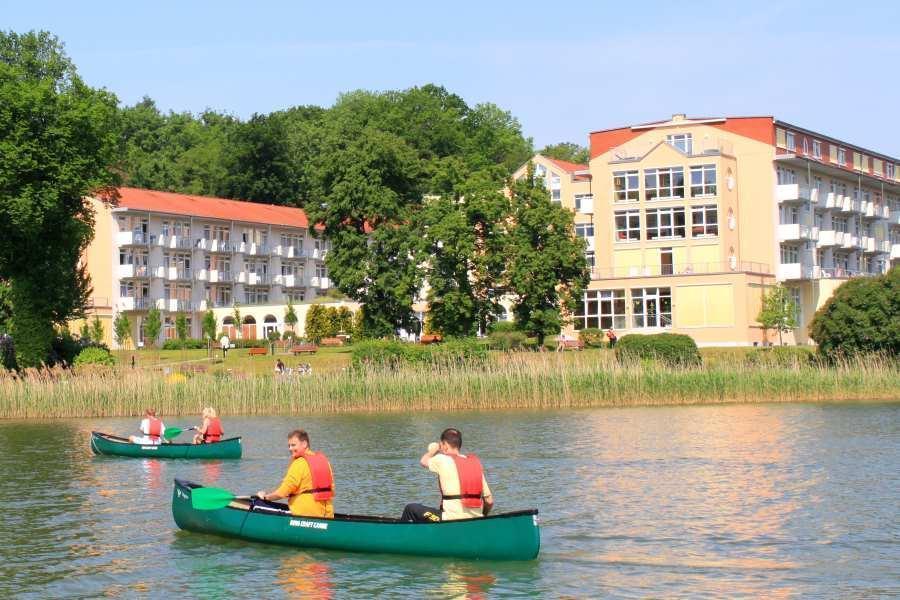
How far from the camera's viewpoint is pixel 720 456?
1283 inches

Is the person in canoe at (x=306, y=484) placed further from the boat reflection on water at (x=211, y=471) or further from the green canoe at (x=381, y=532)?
the boat reflection on water at (x=211, y=471)

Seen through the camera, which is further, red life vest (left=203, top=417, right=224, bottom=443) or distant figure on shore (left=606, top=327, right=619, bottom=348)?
distant figure on shore (left=606, top=327, right=619, bottom=348)

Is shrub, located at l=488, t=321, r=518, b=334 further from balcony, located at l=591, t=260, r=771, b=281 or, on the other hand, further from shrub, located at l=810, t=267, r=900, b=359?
shrub, located at l=810, t=267, r=900, b=359

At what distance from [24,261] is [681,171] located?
143 feet

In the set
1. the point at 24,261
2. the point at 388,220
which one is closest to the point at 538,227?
the point at 388,220

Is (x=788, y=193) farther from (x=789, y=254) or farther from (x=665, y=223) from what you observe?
(x=665, y=223)

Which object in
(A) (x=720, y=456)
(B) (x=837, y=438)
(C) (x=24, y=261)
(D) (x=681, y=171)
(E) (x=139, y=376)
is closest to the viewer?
(A) (x=720, y=456)

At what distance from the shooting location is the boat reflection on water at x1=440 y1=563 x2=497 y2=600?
17.8 meters

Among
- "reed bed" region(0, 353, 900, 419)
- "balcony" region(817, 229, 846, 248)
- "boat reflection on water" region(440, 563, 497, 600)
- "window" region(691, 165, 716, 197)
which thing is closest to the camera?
"boat reflection on water" region(440, 563, 497, 600)

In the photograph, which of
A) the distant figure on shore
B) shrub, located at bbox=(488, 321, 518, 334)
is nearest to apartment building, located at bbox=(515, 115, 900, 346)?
the distant figure on shore

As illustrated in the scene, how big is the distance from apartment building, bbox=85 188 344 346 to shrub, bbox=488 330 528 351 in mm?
24074

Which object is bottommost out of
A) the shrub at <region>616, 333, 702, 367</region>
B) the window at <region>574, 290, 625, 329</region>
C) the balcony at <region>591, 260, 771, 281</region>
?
the shrub at <region>616, 333, 702, 367</region>

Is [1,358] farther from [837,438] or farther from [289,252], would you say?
[289,252]

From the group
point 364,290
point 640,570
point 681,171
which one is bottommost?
point 640,570
